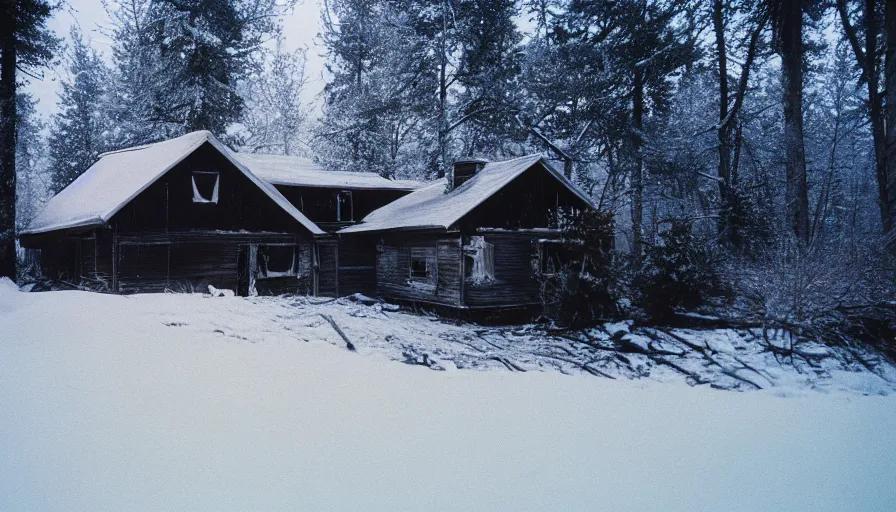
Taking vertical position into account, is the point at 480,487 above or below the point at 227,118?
below

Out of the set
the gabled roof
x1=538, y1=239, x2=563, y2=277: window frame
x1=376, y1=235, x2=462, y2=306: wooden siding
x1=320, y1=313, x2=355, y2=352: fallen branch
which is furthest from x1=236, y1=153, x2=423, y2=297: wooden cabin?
x1=320, y1=313, x2=355, y2=352: fallen branch

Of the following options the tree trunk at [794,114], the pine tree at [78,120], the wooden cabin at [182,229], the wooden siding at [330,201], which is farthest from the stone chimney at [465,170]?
the pine tree at [78,120]

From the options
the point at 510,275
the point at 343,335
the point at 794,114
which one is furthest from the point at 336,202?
the point at 794,114

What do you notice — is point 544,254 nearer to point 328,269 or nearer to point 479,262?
point 479,262

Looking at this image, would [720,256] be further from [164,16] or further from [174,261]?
[164,16]

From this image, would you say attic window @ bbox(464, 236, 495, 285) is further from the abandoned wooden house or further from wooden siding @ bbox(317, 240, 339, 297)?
wooden siding @ bbox(317, 240, 339, 297)

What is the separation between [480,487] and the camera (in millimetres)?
3773

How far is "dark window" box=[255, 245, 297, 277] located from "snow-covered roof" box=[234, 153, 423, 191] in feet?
13.2

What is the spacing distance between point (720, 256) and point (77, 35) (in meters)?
45.7

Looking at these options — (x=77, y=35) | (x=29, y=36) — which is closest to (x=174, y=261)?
(x=29, y=36)

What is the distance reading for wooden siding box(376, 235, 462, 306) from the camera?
17.9 metres

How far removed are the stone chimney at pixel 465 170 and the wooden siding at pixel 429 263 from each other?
328cm

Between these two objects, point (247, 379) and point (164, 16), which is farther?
point (164, 16)

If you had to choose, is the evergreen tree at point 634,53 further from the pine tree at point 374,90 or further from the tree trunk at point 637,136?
the pine tree at point 374,90
